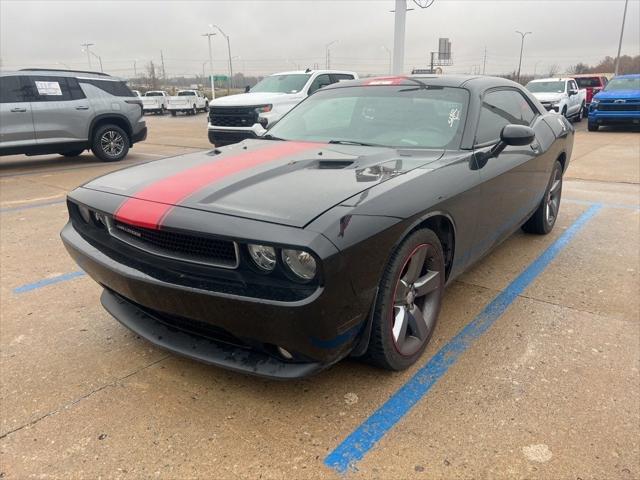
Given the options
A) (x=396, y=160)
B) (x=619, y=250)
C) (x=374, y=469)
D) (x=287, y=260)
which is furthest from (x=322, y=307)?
(x=619, y=250)

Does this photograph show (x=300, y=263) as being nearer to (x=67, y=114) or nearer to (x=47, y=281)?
(x=47, y=281)

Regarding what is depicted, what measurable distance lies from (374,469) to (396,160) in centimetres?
161

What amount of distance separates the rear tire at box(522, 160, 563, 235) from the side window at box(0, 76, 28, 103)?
345 inches

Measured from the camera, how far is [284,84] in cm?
1173

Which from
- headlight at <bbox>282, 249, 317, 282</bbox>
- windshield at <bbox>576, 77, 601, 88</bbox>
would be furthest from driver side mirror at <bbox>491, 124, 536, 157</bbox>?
windshield at <bbox>576, 77, 601, 88</bbox>

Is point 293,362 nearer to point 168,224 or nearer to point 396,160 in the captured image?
point 168,224

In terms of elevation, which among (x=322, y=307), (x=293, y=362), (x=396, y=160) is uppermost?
(x=396, y=160)

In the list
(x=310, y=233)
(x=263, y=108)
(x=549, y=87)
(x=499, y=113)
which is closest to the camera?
(x=310, y=233)

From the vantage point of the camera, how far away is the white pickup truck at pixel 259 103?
1050 centimetres

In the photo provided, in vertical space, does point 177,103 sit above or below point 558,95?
below

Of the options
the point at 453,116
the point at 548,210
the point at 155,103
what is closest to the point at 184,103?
the point at 155,103

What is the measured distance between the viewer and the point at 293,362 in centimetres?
211

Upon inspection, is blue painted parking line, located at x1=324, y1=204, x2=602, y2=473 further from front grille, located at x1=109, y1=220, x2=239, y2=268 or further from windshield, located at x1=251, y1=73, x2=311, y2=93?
windshield, located at x1=251, y1=73, x2=311, y2=93

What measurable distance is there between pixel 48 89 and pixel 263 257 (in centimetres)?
915
